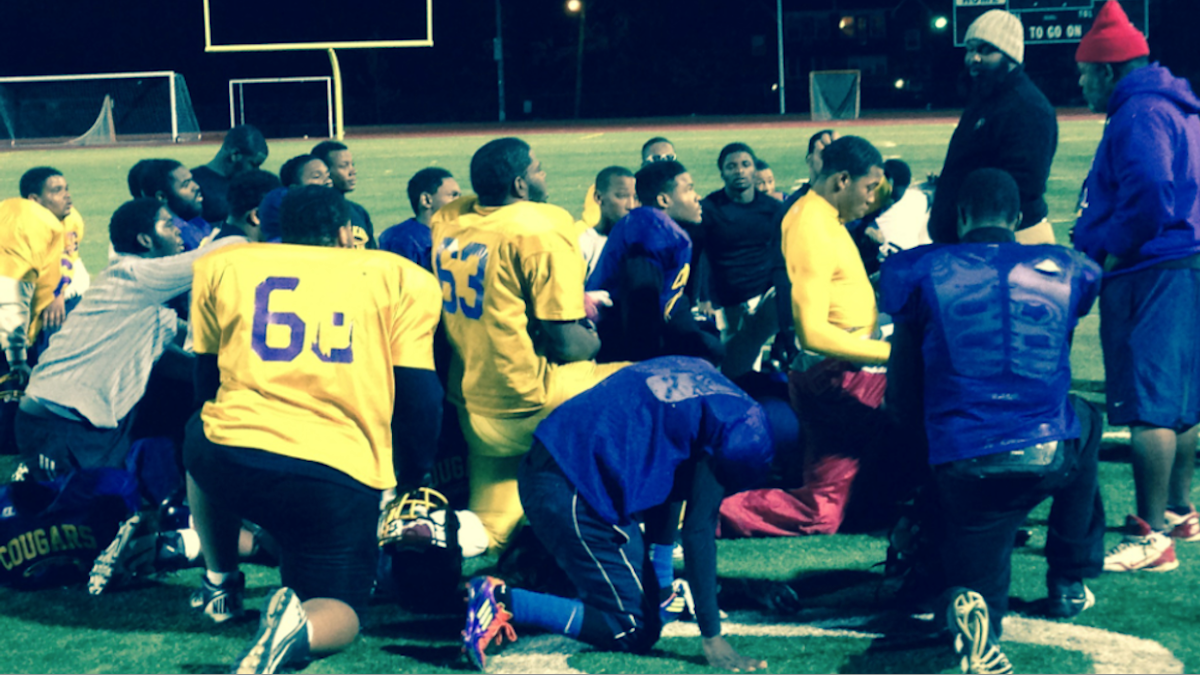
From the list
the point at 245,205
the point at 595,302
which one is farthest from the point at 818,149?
the point at 245,205

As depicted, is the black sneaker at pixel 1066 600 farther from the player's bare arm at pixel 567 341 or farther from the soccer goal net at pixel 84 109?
the soccer goal net at pixel 84 109

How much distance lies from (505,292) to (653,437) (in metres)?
1.10

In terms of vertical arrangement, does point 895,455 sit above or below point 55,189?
below

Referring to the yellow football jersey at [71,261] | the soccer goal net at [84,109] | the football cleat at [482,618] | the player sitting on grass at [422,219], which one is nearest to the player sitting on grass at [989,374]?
the football cleat at [482,618]

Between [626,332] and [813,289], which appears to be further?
[626,332]

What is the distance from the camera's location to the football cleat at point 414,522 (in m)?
4.33

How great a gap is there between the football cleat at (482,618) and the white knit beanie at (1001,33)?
3498mm

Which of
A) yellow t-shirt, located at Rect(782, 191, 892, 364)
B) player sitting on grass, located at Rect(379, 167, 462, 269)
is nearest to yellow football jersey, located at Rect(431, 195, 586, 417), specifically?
yellow t-shirt, located at Rect(782, 191, 892, 364)

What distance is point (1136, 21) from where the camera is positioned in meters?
25.1

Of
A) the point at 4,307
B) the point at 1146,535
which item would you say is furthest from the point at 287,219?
the point at 4,307

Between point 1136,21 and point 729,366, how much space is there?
22317mm

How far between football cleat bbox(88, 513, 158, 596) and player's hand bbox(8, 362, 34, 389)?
2.67 m

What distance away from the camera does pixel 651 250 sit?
5.70 m

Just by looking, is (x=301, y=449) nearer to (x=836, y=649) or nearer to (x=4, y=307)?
(x=836, y=649)
